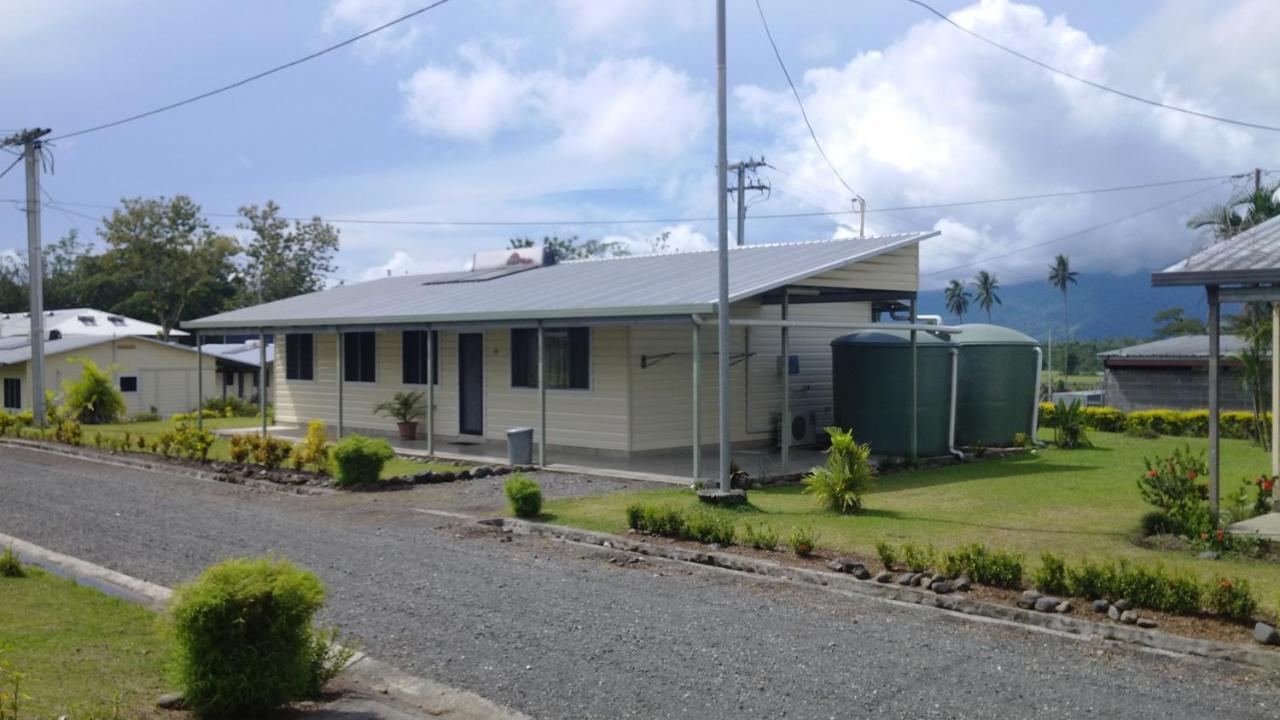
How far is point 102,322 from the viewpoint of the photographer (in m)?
47.6

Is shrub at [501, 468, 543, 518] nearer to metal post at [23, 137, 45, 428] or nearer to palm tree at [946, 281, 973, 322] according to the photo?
metal post at [23, 137, 45, 428]

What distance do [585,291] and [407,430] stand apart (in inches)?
212

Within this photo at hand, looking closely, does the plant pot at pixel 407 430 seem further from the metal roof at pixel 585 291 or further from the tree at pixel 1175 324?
the tree at pixel 1175 324

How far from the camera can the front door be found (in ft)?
70.1

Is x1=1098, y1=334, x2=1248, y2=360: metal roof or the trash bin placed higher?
x1=1098, y1=334, x2=1248, y2=360: metal roof

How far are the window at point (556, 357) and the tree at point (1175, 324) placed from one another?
5278 cm

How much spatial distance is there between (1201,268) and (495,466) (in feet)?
35.6

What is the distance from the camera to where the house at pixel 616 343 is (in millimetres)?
17609

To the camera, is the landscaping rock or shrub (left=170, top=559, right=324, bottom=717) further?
the landscaping rock

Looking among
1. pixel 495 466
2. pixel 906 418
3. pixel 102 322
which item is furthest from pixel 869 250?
pixel 102 322

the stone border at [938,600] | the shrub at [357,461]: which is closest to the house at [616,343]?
the shrub at [357,461]

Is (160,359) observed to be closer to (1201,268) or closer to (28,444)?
(28,444)

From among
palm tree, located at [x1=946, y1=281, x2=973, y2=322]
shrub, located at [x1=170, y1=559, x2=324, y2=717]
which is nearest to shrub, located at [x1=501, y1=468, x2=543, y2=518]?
shrub, located at [x1=170, y1=559, x2=324, y2=717]

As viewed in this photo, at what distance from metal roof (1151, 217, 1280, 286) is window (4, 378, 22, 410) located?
35319 millimetres
